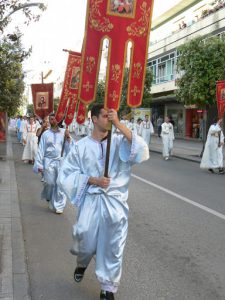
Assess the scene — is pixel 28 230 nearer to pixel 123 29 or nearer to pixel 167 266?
pixel 167 266

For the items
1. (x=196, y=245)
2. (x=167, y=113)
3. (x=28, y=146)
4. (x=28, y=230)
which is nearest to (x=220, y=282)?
(x=196, y=245)

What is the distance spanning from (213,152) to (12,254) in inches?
446

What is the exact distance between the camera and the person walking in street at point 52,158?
8.61 meters

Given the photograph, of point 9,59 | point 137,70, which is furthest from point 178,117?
point 137,70

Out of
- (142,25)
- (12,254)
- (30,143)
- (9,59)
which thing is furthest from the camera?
(30,143)

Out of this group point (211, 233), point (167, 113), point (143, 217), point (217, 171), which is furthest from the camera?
point (167, 113)

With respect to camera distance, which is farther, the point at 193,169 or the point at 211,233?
the point at 193,169

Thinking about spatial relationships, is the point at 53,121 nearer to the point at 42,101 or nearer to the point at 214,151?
the point at 42,101

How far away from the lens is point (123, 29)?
4539 millimetres

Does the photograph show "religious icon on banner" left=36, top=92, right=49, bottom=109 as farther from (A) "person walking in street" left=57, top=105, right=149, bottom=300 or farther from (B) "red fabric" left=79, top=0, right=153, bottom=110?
(A) "person walking in street" left=57, top=105, right=149, bottom=300

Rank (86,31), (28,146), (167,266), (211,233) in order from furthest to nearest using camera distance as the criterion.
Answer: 1. (28,146)
2. (211,233)
3. (167,266)
4. (86,31)

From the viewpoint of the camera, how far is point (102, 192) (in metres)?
4.37

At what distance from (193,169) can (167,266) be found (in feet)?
38.2

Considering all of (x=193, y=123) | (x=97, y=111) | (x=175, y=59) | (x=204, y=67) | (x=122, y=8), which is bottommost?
(x=193, y=123)
